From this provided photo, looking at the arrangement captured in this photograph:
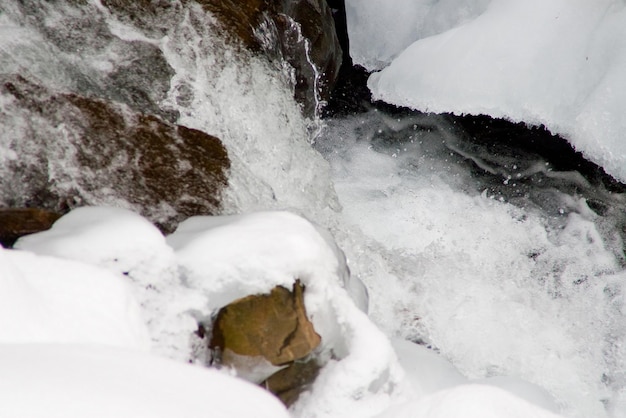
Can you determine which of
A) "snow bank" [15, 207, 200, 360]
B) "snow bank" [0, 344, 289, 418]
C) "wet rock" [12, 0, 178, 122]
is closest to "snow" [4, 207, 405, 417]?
"snow bank" [15, 207, 200, 360]

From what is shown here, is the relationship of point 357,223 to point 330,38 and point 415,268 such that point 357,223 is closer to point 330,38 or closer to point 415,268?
point 415,268

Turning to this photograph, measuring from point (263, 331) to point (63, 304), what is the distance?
648 mm

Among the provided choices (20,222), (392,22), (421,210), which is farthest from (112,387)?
(392,22)

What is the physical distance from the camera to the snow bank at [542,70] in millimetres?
3459

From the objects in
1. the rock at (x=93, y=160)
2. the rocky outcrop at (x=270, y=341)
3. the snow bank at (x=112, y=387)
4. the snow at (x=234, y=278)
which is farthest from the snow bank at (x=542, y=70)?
the snow bank at (x=112, y=387)

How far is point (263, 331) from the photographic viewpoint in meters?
2.04

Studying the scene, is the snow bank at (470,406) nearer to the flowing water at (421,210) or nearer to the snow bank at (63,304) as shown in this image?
the snow bank at (63,304)

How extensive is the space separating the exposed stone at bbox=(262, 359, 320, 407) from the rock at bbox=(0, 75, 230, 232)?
873mm

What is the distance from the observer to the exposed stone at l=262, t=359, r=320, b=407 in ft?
6.80

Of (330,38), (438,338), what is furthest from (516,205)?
(330,38)

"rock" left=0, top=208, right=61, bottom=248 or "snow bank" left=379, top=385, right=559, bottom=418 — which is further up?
"snow bank" left=379, top=385, right=559, bottom=418

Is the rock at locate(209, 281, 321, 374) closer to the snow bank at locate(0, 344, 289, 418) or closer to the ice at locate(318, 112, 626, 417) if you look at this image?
the snow bank at locate(0, 344, 289, 418)

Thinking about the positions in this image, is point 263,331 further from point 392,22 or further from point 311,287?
point 392,22

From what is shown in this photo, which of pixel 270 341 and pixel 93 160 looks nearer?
pixel 270 341
